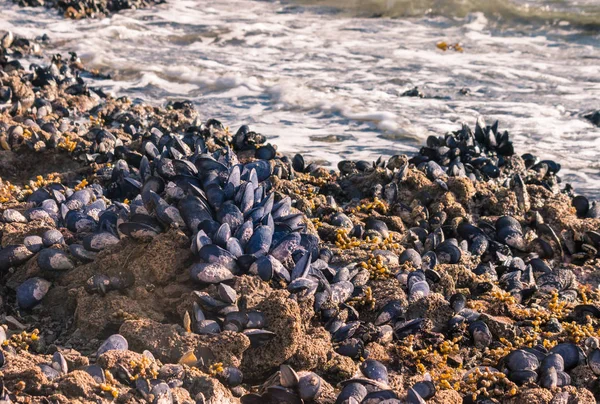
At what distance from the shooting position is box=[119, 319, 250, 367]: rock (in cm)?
296

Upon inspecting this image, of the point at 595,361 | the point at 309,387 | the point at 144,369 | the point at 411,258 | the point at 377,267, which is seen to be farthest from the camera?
the point at 411,258

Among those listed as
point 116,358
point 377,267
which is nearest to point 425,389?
point 377,267

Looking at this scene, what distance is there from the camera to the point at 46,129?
646 centimetres

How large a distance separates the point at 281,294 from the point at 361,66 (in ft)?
29.2

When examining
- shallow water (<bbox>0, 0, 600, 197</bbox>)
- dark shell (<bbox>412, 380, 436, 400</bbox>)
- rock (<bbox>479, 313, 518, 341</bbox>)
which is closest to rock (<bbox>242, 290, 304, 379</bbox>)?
dark shell (<bbox>412, 380, 436, 400</bbox>)

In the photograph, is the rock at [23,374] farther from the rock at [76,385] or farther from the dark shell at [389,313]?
the dark shell at [389,313]

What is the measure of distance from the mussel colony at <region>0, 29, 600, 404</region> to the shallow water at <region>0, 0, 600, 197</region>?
2309 mm

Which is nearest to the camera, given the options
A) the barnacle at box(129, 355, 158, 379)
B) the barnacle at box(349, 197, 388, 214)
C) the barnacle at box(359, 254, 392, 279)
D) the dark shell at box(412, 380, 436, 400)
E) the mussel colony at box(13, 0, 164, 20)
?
the barnacle at box(129, 355, 158, 379)

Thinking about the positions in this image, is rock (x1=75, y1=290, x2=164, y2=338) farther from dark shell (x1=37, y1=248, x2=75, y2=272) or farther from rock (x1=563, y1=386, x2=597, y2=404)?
rock (x1=563, y1=386, x2=597, y2=404)

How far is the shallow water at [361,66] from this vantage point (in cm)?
835

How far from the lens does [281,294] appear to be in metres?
3.17

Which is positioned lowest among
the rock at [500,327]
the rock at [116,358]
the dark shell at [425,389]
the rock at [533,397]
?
the rock at [533,397]

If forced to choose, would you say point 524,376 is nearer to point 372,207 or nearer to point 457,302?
point 457,302

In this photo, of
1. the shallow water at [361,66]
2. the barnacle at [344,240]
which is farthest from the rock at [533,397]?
the shallow water at [361,66]
